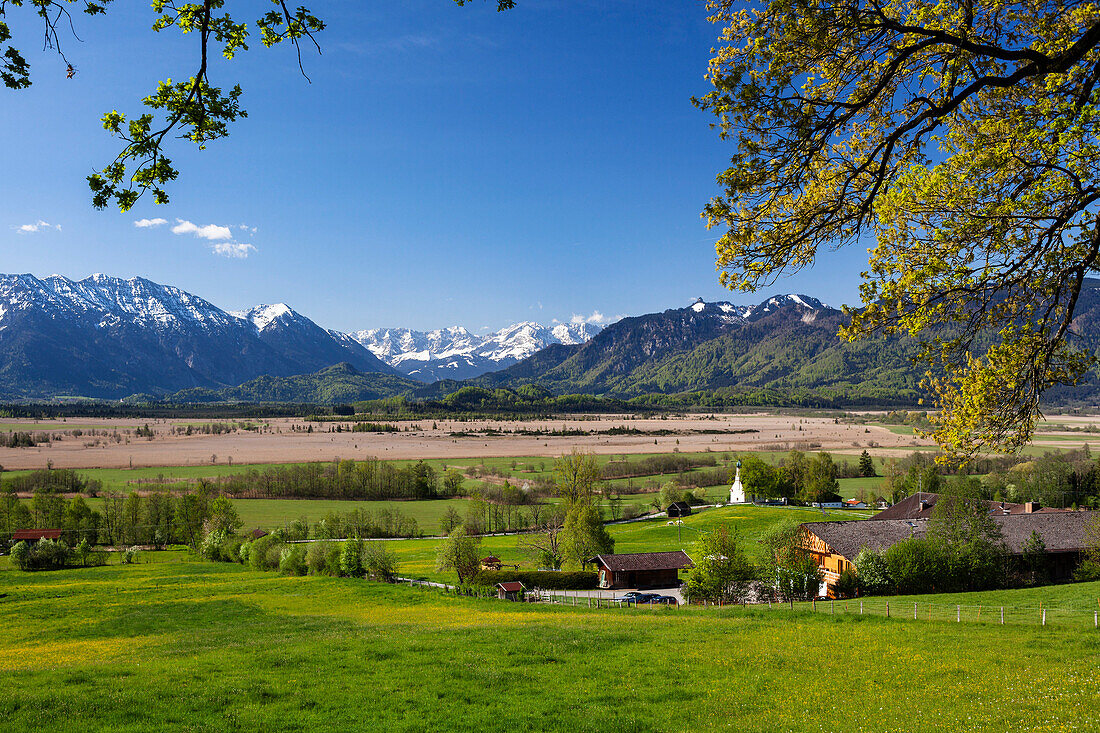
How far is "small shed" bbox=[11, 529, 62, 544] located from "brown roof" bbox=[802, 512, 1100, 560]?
94.2m

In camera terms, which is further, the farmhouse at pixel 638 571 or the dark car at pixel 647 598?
the farmhouse at pixel 638 571

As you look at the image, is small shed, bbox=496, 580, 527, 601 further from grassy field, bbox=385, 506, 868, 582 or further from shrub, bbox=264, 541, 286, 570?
shrub, bbox=264, 541, 286, 570

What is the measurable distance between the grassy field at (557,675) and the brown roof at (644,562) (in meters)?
25.7

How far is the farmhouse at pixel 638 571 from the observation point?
59.8 metres

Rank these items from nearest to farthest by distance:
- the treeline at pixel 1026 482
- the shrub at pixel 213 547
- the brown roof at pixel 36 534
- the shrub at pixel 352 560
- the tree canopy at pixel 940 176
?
1. the tree canopy at pixel 940 176
2. the shrub at pixel 352 560
3. the shrub at pixel 213 547
4. the brown roof at pixel 36 534
5. the treeline at pixel 1026 482

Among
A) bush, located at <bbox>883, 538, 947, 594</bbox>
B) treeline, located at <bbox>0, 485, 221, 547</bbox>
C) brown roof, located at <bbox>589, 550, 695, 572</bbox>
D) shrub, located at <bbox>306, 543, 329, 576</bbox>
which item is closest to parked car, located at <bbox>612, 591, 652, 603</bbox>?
brown roof, located at <bbox>589, 550, 695, 572</bbox>

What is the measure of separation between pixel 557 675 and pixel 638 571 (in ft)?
141

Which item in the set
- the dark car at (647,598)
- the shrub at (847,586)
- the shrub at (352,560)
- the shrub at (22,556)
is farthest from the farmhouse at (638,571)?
the shrub at (22,556)

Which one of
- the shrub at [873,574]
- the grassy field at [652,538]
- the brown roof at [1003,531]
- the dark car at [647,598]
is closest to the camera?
the shrub at [873,574]

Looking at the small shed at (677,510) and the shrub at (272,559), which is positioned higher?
the shrub at (272,559)

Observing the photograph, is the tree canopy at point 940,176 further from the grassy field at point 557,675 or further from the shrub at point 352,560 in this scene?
the shrub at point 352,560

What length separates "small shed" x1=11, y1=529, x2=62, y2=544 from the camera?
262 feet

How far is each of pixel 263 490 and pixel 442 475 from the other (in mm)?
39584

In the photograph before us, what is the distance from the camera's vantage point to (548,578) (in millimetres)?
59031
